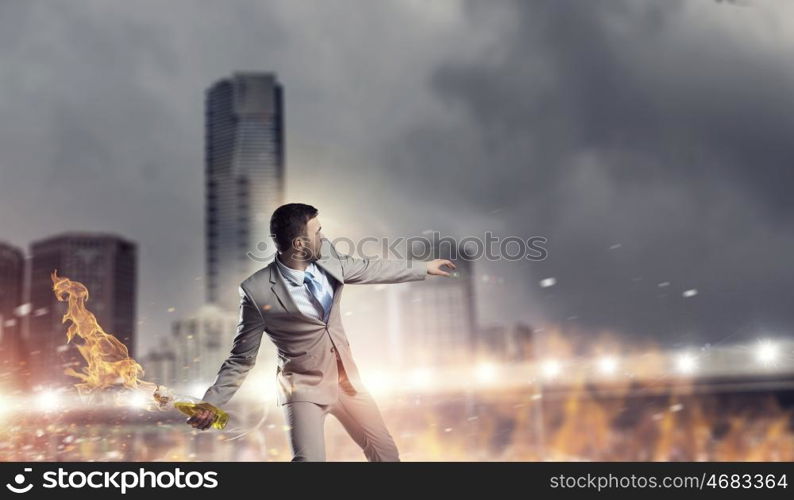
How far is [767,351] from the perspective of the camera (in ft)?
63.6

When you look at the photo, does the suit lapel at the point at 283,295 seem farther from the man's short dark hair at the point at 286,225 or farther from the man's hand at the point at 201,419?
the man's hand at the point at 201,419

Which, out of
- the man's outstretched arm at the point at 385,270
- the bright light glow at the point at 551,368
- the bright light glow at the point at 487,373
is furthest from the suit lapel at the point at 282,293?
the bright light glow at the point at 487,373

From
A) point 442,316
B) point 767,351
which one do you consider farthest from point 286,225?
point 442,316

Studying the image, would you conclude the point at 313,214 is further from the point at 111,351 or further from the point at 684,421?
the point at 684,421

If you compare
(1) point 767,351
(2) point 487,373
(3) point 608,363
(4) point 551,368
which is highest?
(2) point 487,373

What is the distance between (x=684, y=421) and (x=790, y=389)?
273 inches

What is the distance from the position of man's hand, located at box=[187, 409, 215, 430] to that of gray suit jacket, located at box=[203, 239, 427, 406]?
10 centimetres

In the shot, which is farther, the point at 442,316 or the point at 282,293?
the point at 442,316

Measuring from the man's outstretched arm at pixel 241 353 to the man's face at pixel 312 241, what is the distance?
448 millimetres

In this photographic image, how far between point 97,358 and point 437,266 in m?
2.39

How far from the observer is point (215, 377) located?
14.1 ft

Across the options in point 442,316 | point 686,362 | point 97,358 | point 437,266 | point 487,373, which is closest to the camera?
point 437,266

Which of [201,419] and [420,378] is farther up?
[420,378]
